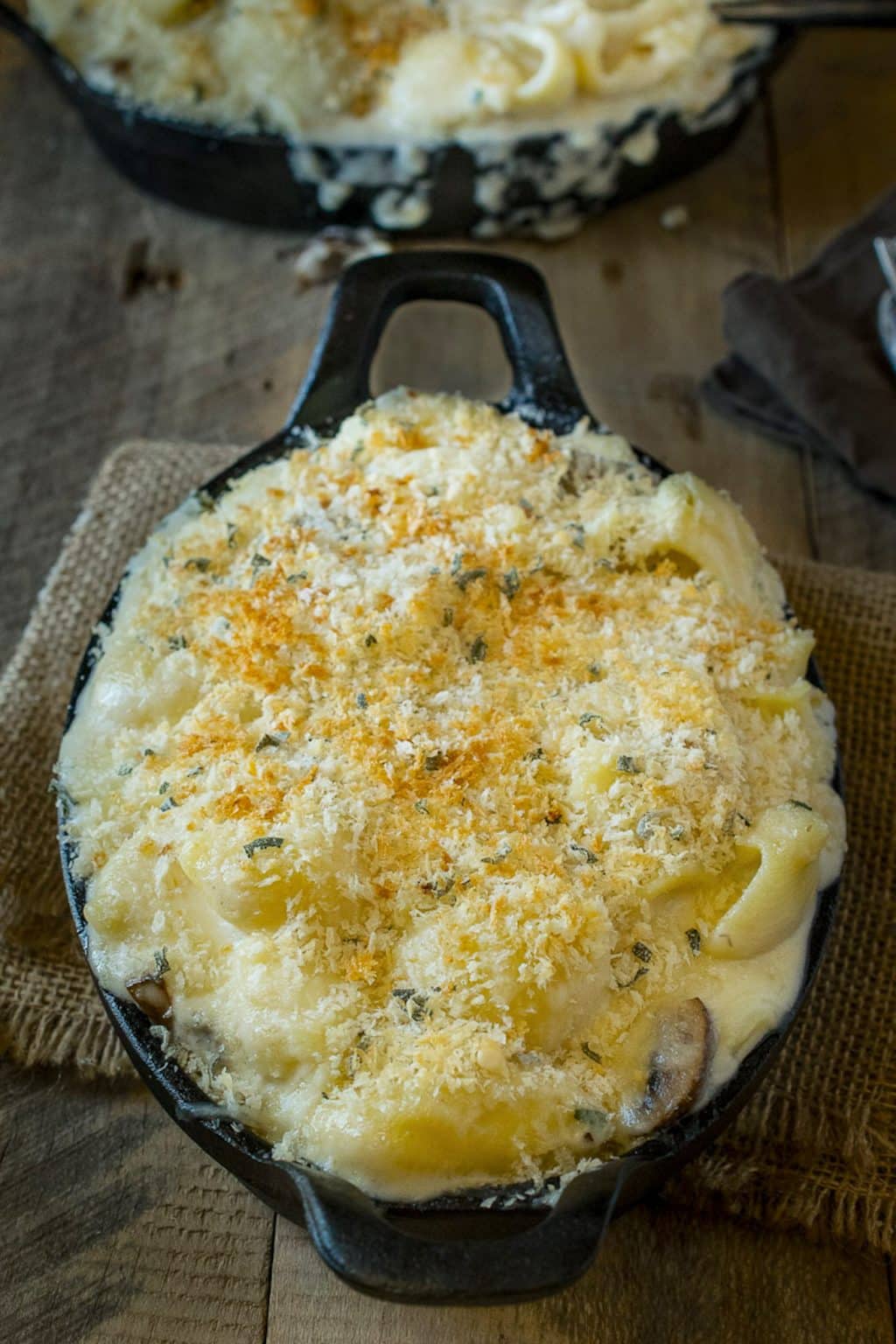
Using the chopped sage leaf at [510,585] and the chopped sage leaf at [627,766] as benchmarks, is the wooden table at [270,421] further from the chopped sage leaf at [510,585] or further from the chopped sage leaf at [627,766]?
the chopped sage leaf at [510,585]

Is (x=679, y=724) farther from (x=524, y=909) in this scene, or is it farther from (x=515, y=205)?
(x=515, y=205)

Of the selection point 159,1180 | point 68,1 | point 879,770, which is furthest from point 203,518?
point 68,1

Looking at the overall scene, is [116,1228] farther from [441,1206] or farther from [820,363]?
[820,363]

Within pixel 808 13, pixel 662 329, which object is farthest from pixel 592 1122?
pixel 808 13

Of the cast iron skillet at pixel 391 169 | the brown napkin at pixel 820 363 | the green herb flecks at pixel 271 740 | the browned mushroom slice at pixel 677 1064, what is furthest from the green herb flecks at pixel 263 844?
the cast iron skillet at pixel 391 169

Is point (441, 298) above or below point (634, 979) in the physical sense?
above

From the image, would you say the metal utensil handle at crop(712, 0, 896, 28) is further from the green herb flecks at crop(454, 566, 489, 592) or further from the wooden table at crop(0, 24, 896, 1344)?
the green herb flecks at crop(454, 566, 489, 592)

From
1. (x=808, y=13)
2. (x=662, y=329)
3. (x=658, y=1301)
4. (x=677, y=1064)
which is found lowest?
(x=658, y=1301)

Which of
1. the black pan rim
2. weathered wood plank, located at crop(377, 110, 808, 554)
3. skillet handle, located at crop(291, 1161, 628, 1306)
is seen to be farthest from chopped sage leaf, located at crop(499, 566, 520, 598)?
the black pan rim
